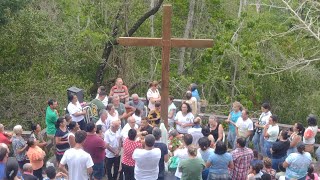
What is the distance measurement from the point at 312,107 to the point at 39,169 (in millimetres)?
10131

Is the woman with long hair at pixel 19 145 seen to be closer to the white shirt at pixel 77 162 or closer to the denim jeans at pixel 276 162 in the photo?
the white shirt at pixel 77 162

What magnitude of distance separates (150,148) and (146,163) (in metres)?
0.28

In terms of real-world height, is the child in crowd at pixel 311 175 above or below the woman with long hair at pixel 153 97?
below

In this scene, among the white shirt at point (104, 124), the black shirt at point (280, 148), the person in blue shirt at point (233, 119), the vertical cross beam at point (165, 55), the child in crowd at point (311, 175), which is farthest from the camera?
the person in blue shirt at point (233, 119)

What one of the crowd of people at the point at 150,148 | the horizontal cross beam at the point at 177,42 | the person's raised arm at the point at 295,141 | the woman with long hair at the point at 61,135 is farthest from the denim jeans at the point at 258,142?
the woman with long hair at the point at 61,135

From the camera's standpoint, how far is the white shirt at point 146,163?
859cm

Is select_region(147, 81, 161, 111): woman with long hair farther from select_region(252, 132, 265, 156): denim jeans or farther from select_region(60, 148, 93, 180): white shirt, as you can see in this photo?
select_region(60, 148, 93, 180): white shirt

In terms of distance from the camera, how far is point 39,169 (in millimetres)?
9633

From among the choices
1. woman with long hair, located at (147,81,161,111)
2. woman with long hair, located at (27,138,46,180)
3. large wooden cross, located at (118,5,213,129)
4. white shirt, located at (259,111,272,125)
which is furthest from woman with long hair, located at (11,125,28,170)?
white shirt, located at (259,111,272,125)

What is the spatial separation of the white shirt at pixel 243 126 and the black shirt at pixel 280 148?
68.3 inches

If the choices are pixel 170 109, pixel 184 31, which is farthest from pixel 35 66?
pixel 184 31

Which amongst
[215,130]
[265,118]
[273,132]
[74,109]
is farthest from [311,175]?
[74,109]

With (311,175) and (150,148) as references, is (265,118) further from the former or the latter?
(150,148)

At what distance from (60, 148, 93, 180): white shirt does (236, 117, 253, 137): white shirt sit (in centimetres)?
443
